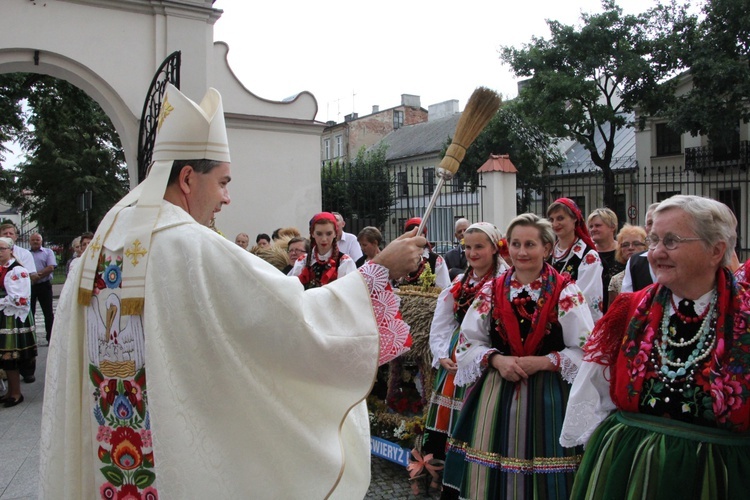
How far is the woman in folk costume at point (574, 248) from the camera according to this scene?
17.7 feet

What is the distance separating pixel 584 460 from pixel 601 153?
3086cm

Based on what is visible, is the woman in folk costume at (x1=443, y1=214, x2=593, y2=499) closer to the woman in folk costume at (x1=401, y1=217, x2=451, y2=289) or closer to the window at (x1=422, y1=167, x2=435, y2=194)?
the woman in folk costume at (x1=401, y1=217, x2=451, y2=289)

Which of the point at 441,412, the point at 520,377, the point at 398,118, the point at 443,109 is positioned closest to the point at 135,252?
the point at 520,377

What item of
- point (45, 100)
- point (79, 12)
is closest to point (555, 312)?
point (79, 12)

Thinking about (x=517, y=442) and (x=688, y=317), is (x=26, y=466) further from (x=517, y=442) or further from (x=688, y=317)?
(x=688, y=317)

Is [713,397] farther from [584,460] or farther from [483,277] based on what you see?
[483,277]

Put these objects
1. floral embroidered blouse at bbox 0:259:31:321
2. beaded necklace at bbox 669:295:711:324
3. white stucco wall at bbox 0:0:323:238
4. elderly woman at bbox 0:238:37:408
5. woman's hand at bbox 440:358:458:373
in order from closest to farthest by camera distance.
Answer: beaded necklace at bbox 669:295:711:324 < woman's hand at bbox 440:358:458:373 < elderly woman at bbox 0:238:37:408 < floral embroidered blouse at bbox 0:259:31:321 < white stucco wall at bbox 0:0:323:238

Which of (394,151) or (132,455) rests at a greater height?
(394,151)

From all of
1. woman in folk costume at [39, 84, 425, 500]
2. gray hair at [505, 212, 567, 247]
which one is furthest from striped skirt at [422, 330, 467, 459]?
woman in folk costume at [39, 84, 425, 500]

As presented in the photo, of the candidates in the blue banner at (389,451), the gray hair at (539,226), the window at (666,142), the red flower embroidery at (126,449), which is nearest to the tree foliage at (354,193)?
the blue banner at (389,451)

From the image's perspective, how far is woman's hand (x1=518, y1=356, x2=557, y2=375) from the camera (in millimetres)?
3602

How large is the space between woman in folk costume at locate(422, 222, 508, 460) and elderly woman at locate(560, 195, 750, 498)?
6.07 feet

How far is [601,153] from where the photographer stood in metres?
31.4

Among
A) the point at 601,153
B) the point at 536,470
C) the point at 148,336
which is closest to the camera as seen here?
the point at 148,336
